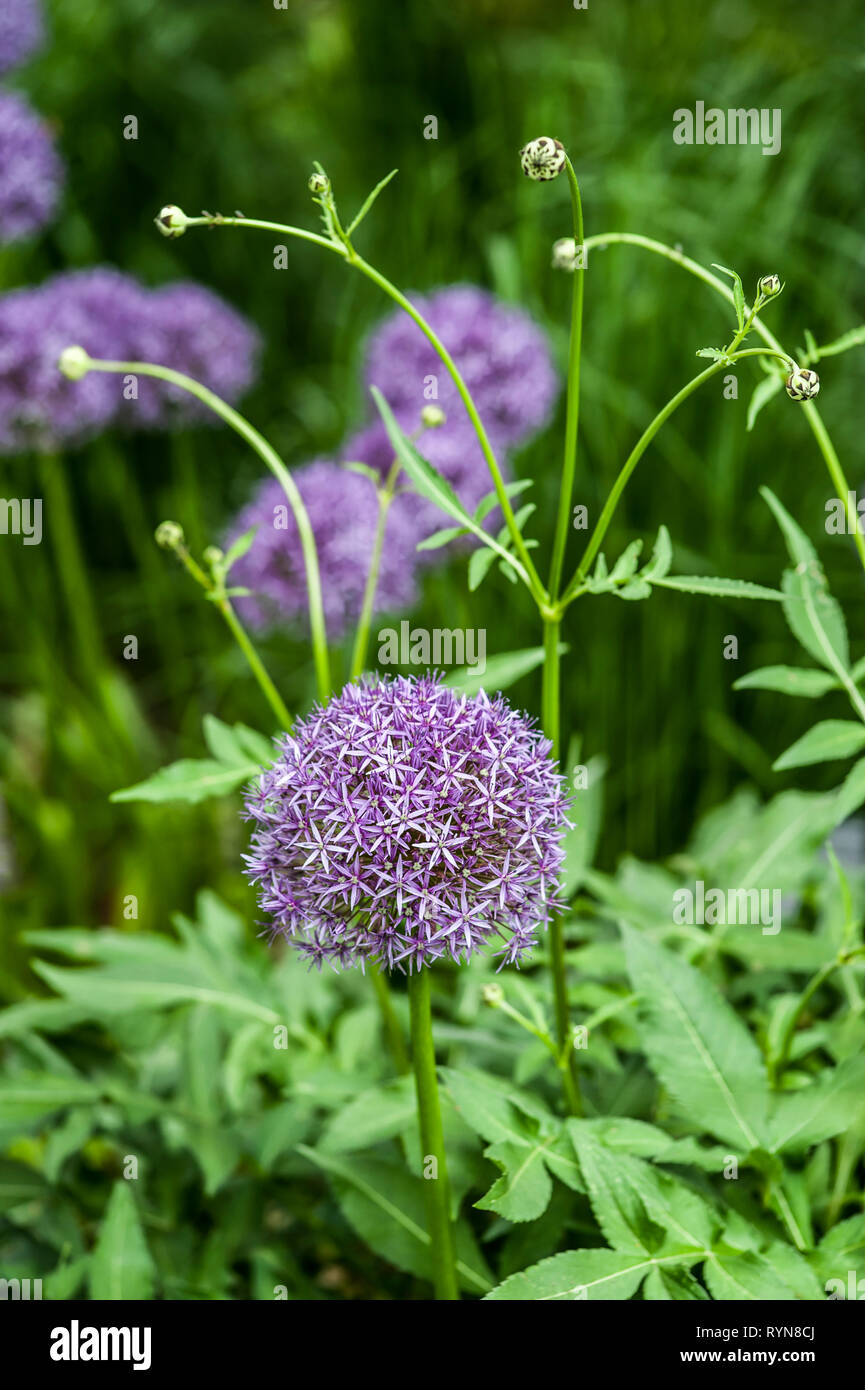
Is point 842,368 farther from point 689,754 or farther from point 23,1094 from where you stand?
point 23,1094

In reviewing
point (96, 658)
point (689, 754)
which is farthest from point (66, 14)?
point (689, 754)

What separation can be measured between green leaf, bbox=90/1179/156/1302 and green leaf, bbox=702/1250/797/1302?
72cm

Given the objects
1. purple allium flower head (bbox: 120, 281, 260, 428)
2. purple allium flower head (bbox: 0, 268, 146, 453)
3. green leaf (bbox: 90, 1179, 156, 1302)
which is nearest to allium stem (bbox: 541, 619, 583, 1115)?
green leaf (bbox: 90, 1179, 156, 1302)

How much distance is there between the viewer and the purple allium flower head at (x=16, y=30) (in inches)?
134

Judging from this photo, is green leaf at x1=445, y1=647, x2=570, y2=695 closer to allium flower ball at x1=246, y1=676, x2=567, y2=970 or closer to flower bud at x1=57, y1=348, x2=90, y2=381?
allium flower ball at x1=246, y1=676, x2=567, y2=970

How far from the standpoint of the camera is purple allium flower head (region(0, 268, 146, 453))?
110 inches

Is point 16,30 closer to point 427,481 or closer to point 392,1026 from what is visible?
point 427,481

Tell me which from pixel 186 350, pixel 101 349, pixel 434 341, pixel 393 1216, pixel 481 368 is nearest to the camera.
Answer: pixel 434 341

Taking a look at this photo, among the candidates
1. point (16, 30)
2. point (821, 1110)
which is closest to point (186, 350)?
point (16, 30)

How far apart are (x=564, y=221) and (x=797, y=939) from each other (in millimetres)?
2729

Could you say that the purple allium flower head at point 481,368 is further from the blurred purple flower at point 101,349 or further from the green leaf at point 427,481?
the green leaf at point 427,481

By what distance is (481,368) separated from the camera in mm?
2723

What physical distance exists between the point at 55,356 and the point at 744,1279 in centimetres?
232

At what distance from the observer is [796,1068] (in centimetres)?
188
